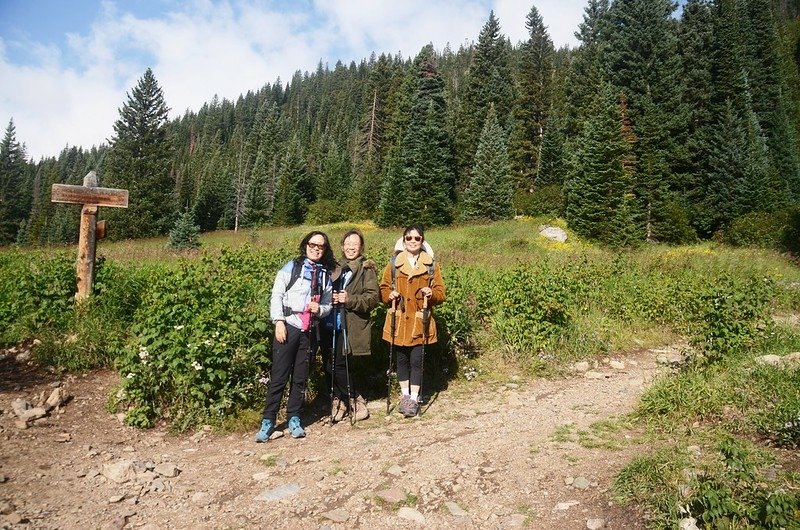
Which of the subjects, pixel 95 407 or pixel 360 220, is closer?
pixel 95 407

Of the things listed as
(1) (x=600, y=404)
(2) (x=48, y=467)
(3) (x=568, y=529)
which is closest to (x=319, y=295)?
(2) (x=48, y=467)

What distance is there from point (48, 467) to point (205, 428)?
133 cm

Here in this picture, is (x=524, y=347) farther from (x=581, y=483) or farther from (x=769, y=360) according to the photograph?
(x=581, y=483)

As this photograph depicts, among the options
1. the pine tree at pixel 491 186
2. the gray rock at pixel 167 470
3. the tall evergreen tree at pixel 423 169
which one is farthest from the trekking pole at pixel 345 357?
the tall evergreen tree at pixel 423 169

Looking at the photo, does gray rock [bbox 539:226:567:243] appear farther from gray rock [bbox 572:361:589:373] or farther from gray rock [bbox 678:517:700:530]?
gray rock [bbox 678:517:700:530]

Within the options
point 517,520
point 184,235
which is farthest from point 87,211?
point 184,235

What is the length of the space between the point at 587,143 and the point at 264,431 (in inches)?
1064

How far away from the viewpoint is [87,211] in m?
7.34

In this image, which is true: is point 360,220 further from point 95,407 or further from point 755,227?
point 95,407

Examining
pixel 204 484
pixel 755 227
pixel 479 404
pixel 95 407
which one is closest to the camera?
pixel 204 484

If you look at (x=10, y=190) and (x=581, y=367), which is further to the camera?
(x=10, y=190)

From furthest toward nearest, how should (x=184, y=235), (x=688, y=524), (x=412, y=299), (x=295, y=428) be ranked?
1. (x=184, y=235)
2. (x=412, y=299)
3. (x=295, y=428)
4. (x=688, y=524)

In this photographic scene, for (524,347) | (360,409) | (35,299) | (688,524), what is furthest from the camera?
(524,347)

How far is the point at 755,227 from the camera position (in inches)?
968
